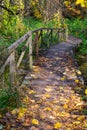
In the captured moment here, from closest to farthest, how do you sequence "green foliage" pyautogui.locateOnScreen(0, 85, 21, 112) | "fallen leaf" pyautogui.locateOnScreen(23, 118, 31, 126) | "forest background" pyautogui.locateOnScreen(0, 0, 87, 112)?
1. "fallen leaf" pyautogui.locateOnScreen(23, 118, 31, 126)
2. "green foliage" pyautogui.locateOnScreen(0, 85, 21, 112)
3. "forest background" pyautogui.locateOnScreen(0, 0, 87, 112)

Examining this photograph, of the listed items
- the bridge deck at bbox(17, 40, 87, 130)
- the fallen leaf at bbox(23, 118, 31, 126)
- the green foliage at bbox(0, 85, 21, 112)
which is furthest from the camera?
the green foliage at bbox(0, 85, 21, 112)

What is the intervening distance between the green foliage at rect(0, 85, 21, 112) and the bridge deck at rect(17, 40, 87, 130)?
282 millimetres

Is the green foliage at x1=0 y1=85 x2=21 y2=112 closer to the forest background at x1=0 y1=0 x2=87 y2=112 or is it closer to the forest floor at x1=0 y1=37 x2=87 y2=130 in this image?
the forest floor at x1=0 y1=37 x2=87 y2=130

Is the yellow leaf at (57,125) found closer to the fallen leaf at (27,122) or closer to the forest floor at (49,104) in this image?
the forest floor at (49,104)

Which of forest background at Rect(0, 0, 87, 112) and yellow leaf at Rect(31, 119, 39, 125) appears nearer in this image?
yellow leaf at Rect(31, 119, 39, 125)

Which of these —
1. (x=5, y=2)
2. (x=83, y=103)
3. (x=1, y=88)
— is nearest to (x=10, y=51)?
(x=1, y=88)

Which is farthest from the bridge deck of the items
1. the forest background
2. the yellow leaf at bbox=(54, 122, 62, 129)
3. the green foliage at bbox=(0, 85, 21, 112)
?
the forest background

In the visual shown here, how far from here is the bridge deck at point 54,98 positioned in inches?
204

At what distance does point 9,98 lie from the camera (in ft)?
17.9

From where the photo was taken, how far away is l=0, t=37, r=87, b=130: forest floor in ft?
16.5

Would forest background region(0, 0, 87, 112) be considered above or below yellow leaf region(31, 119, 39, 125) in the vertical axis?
above

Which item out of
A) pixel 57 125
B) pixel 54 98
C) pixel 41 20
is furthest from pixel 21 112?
pixel 41 20

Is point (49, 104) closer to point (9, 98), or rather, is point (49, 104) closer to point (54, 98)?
point (54, 98)

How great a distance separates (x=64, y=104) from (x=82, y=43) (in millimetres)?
17037
